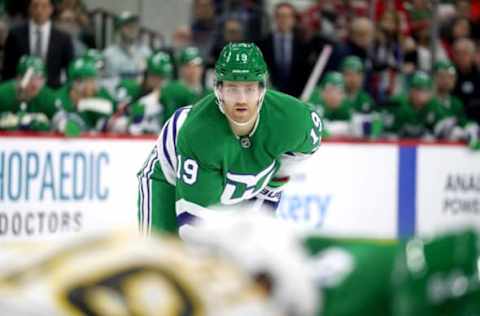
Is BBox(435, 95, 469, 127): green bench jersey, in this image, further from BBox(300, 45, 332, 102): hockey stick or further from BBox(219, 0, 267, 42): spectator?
BBox(219, 0, 267, 42): spectator

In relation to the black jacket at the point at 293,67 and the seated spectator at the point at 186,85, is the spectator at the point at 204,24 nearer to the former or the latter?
the black jacket at the point at 293,67

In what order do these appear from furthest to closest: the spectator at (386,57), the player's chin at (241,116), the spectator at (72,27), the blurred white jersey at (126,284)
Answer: the spectator at (386,57), the spectator at (72,27), the player's chin at (241,116), the blurred white jersey at (126,284)

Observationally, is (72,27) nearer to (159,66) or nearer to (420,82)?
(159,66)

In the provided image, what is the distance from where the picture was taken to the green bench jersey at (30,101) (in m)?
8.12

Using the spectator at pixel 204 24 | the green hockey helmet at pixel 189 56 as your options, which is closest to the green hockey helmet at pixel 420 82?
the spectator at pixel 204 24

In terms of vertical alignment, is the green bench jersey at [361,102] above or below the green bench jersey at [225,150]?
below

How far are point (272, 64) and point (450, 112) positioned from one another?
1528 millimetres

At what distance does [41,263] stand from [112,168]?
22.0 feet

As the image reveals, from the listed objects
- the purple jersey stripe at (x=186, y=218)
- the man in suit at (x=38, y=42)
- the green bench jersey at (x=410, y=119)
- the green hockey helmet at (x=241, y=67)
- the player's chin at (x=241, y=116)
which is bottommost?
the green bench jersey at (x=410, y=119)

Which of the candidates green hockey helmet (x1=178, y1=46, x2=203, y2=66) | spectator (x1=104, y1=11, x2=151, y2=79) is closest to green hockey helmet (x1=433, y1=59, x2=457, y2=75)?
green hockey helmet (x1=178, y1=46, x2=203, y2=66)

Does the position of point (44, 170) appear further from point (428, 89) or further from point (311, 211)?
point (428, 89)

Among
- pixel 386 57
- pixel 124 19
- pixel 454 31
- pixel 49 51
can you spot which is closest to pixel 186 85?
pixel 124 19

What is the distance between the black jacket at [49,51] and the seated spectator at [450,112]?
10.2 feet

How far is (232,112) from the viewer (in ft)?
15.4
